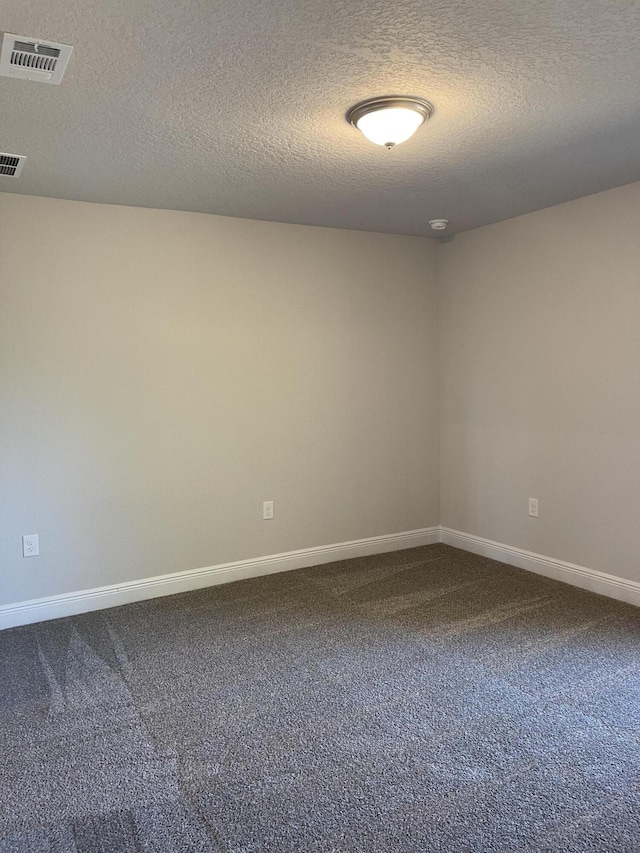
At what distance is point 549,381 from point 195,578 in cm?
252

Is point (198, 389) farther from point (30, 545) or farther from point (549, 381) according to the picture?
point (549, 381)

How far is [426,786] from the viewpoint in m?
2.02

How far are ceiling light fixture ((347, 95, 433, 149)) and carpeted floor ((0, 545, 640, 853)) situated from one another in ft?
7.28

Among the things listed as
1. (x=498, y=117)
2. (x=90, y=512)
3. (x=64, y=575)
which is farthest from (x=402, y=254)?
(x=64, y=575)

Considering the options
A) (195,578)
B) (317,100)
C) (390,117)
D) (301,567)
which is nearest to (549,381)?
(301,567)

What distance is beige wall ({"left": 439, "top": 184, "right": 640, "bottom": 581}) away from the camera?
3549mm

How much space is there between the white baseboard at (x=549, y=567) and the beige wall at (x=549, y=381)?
52mm

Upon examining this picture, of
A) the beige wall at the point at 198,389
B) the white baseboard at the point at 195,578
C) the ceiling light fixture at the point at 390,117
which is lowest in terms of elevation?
the white baseboard at the point at 195,578

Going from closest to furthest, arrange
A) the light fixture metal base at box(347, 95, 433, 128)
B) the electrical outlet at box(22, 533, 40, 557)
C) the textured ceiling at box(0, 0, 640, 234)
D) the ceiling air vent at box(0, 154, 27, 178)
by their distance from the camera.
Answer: the textured ceiling at box(0, 0, 640, 234) → the light fixture metal base at box(347, 95, 433, 128) → the ceiling air vent at box(0, 154, 27, 178) → the electrical outlet at box(22, 533, 40, 557)

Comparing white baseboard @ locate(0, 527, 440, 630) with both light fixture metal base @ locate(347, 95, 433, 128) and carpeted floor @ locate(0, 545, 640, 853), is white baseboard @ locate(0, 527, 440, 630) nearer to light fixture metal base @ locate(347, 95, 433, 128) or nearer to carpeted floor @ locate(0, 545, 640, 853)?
carpeted floor @ locate(0, 545, 640, 853)

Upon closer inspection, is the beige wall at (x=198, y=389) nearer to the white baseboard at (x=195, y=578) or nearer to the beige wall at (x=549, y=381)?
the white baseboard at (x=195, y=578)

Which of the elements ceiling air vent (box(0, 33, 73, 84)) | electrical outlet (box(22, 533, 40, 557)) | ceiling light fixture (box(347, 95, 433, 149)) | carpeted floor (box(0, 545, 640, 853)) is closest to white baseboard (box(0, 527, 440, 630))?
carpeted floor (box(0, 545, 640, 853))

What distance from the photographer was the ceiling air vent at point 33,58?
1.88m

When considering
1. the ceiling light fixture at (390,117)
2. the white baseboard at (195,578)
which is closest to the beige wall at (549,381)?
the white baseboard at (195,578)
